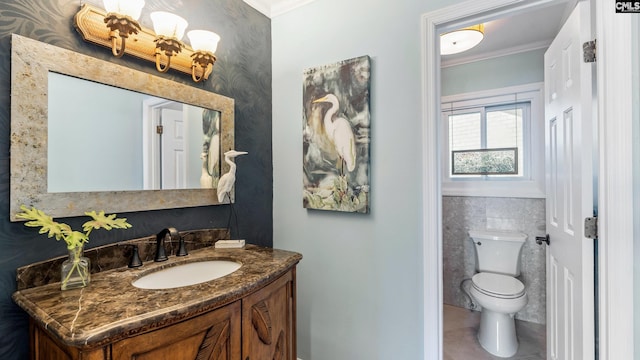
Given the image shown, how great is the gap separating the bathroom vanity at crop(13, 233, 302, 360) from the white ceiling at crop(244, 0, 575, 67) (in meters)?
→ 1.67

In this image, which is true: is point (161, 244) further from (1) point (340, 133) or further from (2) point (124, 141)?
(1) point (340, 133)

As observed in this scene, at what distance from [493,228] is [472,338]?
956 millimetres

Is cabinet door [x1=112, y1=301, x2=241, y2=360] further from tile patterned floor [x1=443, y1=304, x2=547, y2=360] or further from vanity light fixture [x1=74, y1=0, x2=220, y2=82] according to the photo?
tile patterned floor [x1=443, y1=304, x2=547, y2=360]

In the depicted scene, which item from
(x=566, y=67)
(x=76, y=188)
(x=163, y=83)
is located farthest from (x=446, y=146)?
(x=76, y=188)

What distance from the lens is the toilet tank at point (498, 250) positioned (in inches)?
92.4

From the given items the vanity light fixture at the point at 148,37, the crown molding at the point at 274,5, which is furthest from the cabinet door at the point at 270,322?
the crown molding at the point at 274,5

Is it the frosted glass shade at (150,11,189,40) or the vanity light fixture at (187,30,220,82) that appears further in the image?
the vanity light fixture at (187,30,220,82)

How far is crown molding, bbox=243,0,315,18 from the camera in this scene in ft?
5.95

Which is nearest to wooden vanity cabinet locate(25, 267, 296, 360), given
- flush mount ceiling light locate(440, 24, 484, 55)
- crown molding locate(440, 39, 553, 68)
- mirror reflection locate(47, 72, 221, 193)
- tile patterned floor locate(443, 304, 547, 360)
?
mirror reflection locate(47, 72, 221, 193)

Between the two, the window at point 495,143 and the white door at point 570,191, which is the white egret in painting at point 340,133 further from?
the window at point 495,143

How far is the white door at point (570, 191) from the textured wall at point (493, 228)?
2.71 feet

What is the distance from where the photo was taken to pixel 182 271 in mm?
1264

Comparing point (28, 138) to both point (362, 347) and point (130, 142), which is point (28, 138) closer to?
point (130, 142)

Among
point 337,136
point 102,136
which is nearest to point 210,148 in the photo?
point 102,136
